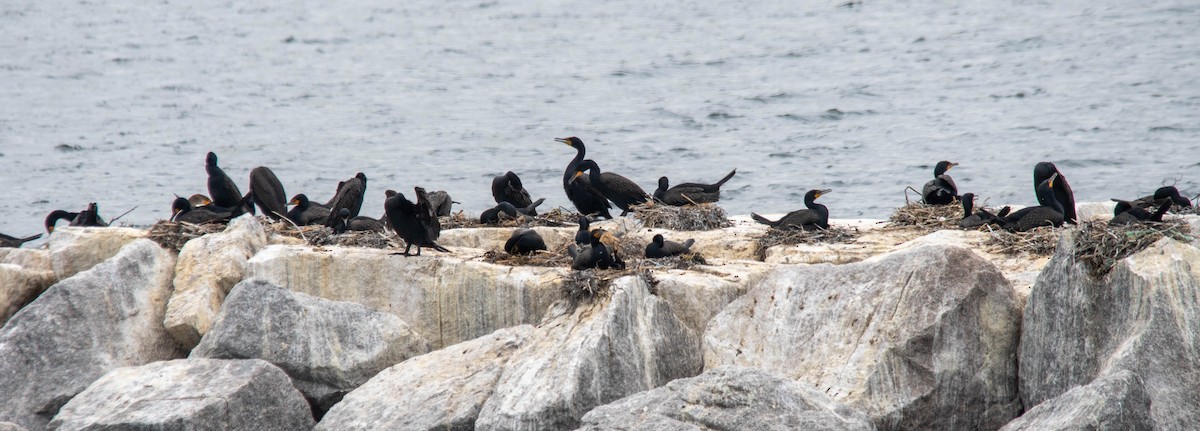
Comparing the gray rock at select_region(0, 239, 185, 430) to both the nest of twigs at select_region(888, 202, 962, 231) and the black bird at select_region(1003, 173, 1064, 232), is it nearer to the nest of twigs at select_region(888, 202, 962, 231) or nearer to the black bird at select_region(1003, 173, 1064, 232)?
the nest of twigs at select_region(888, 202, 962, 231)

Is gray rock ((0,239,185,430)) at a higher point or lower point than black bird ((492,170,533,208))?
lower

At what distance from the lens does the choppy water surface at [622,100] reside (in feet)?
85.7

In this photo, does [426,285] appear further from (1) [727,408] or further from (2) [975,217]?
(2) [975,217]

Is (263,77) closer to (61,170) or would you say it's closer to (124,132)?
(124,132)

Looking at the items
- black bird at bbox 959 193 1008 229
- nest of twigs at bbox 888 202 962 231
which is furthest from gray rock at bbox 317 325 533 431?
nest of twigs at bbox 888 202 962 231

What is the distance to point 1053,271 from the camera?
8.72 meters

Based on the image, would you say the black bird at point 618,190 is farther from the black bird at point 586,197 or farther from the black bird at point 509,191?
the black bird at point 509,191

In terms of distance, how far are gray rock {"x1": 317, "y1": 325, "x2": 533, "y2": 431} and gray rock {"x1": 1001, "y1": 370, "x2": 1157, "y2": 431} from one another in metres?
3.93

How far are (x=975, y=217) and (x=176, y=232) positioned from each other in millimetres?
7432

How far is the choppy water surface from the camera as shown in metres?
26.1

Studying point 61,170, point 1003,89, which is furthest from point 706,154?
point 61,170

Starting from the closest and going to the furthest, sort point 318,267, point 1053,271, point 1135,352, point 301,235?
point 1135,352, point 1053,271, point 318,267, point 301,235

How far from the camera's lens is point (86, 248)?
41.0 feet

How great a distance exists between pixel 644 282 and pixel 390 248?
3.06 metres
